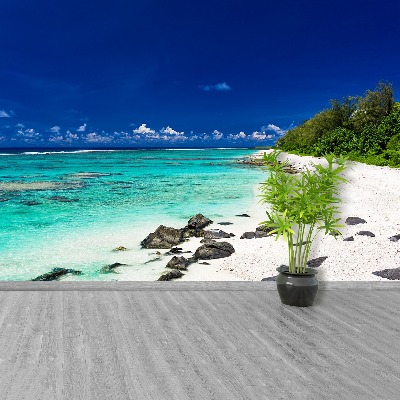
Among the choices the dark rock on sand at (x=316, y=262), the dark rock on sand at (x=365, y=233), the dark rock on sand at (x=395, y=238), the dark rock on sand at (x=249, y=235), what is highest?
the dark rock on sand at (x=395, y=238)

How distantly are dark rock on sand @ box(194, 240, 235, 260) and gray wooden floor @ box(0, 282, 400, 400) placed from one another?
4.92 metres

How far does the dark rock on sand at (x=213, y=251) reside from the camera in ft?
33.7

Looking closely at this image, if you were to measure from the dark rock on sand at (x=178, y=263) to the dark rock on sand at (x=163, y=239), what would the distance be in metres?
1.63

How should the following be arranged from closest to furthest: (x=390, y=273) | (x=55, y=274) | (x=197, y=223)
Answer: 1. (x=390, y=273)
2. (x=55, y=274)
3. (x=197, y=223)

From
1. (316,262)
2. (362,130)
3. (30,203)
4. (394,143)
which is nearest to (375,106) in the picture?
(362,130)

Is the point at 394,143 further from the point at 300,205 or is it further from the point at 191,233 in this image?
the point at 300,205

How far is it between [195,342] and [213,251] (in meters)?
6.59

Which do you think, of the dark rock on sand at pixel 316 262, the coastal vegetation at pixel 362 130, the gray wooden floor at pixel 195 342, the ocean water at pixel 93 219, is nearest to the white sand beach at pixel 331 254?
the dark rock on sand at pixel 316 262

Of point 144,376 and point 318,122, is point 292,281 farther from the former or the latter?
point 318,122

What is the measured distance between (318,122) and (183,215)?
169 ft

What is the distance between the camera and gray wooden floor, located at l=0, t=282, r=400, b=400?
307 centimetres

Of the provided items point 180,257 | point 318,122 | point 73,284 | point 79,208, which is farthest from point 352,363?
point 318,122

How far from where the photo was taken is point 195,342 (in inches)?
150

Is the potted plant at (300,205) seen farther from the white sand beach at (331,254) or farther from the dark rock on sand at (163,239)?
the dark rock on sand at (163,239)
